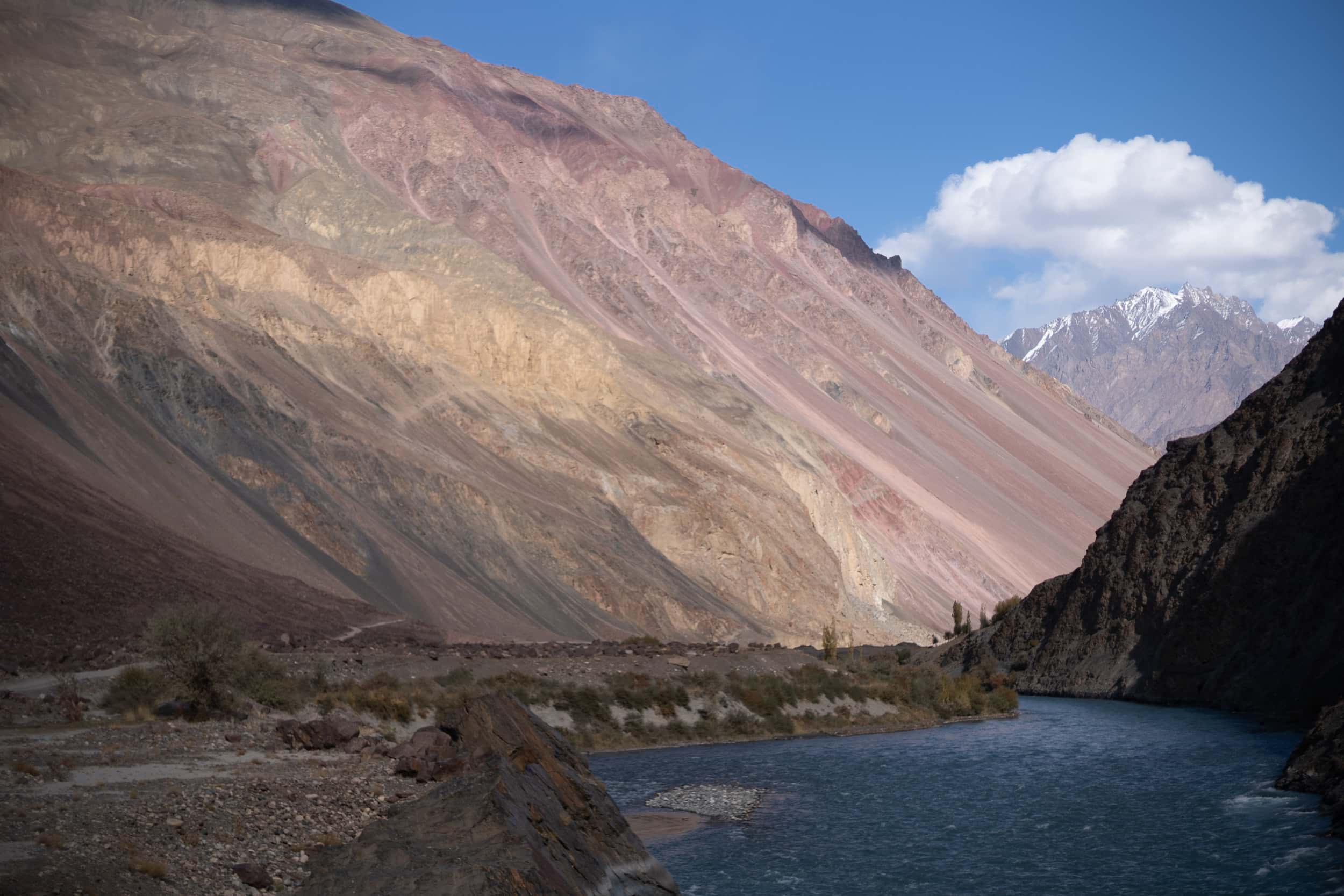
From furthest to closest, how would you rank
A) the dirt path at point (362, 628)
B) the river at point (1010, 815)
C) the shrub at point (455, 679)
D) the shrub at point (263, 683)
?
the dirt path at point (362, 628)
the shrub at point (455, 679)
the shrub at point (263, 683)
the river at point (1010, 815)

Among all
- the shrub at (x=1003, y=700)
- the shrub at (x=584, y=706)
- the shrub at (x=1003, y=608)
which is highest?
the shrub at (x=1003, y=608)

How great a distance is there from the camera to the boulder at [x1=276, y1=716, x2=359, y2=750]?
21.5 meters

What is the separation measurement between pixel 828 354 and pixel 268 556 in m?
99.6

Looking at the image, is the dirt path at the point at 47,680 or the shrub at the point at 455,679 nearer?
the dirt path at the point at 47,680

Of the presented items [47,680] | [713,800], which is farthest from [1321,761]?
[47,680]

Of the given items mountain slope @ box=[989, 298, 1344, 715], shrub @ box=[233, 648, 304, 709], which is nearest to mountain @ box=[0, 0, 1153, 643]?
shrub @ box=[233, 648, 304, 709]

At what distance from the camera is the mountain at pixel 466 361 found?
56594mm

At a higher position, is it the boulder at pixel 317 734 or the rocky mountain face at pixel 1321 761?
the rocky mountain face at pixel 1321 761

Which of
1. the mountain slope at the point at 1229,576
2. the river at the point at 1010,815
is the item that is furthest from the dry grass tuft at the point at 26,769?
the mountain slope at the point at 1229,576

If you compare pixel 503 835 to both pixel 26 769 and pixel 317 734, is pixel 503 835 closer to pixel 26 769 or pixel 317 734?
pixel 26 769

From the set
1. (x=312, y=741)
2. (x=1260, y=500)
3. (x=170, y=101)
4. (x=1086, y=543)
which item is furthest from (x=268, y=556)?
(x=1086, y=543)

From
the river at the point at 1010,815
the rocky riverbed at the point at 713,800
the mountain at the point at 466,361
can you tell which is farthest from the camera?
the mountain at the point at 466,361

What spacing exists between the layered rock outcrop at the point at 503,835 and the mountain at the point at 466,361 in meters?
25.7

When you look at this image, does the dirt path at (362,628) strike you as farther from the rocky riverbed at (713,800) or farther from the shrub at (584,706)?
the rocky riverbed at (713,800)
